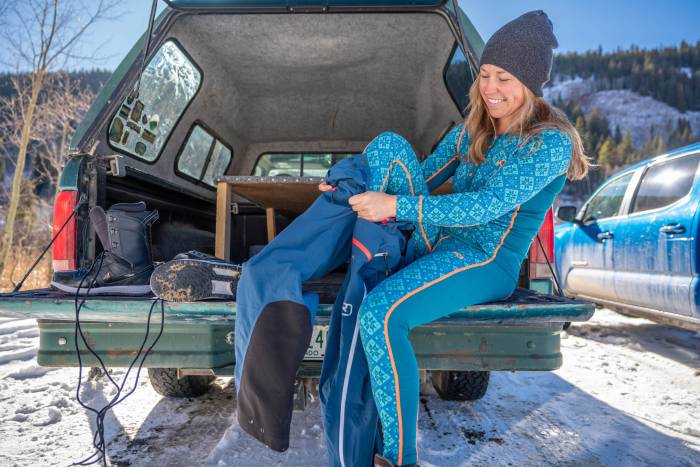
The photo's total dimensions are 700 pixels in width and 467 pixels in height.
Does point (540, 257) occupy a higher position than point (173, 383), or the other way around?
point (540, 257)

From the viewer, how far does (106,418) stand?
2537 mm

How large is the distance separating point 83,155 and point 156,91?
107 centimetres

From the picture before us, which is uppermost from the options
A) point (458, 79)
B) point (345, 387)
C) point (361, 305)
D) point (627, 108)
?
point (627, 108)

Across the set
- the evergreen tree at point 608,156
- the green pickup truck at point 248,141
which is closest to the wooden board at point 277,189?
the green pickup truck at point 248,141

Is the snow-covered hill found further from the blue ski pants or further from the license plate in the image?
the license plate

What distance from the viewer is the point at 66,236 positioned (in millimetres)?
2131

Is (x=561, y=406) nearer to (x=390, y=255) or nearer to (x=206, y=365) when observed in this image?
(x=390, y=255)

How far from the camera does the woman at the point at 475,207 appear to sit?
1542 mm

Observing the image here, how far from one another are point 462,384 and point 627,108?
126 m

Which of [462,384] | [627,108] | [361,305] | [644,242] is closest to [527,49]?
[361,305]

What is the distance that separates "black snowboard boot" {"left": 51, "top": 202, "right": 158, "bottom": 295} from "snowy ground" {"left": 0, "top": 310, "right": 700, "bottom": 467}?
2.70 ft

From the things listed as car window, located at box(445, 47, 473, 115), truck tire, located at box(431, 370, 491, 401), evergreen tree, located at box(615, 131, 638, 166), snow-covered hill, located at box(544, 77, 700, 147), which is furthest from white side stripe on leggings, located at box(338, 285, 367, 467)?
snow-covered hill, located at box(544, 77, 700, 147)

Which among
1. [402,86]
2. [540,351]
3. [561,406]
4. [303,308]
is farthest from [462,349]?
[402,86]

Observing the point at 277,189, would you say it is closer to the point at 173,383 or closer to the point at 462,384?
the point at 173,383
